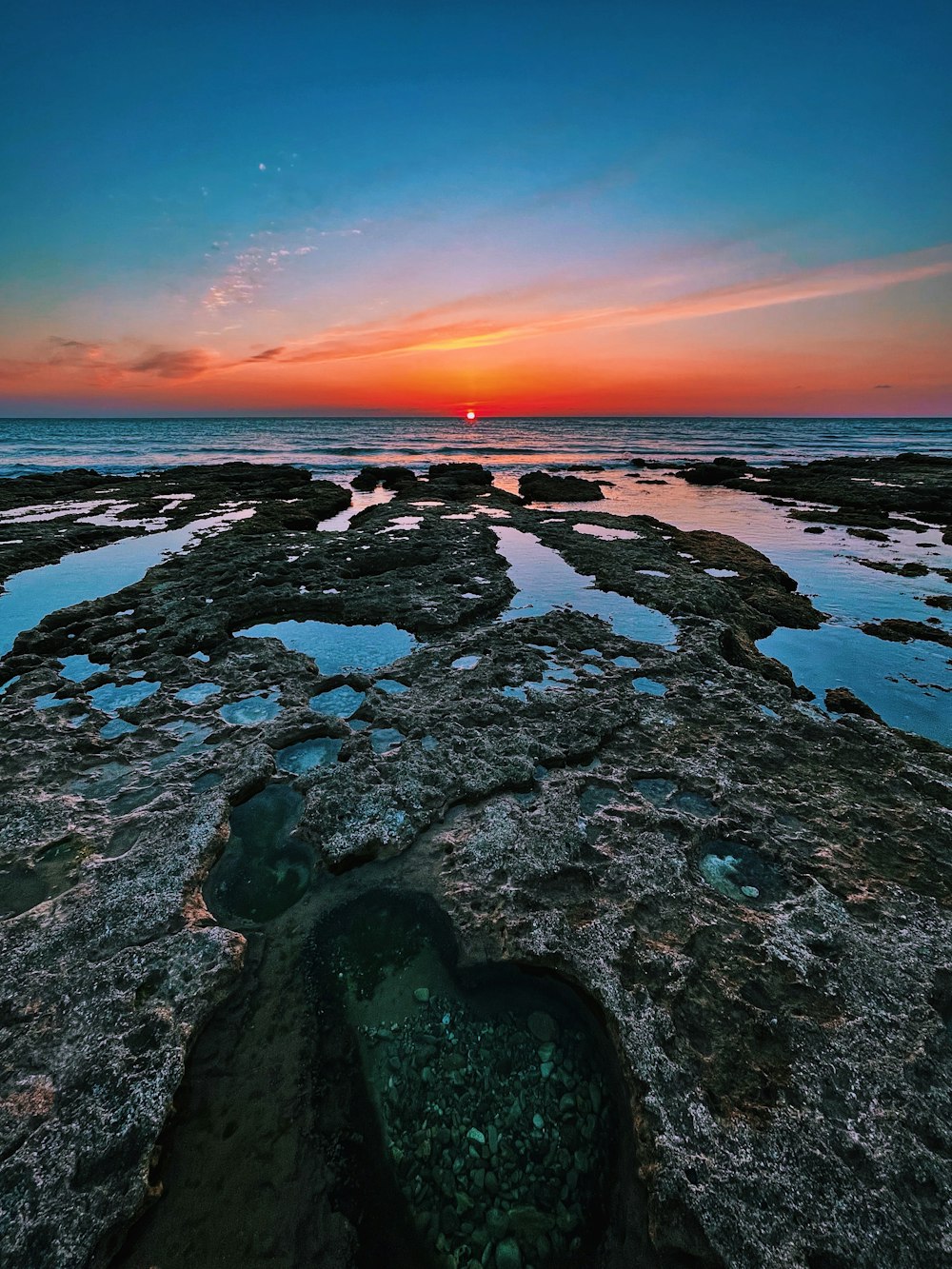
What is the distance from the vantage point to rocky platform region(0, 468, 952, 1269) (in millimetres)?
2803

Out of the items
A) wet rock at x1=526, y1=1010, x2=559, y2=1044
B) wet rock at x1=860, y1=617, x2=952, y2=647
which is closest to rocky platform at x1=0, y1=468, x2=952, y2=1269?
wet rock at x1=526, y1=1010, x2=559, y2=1044

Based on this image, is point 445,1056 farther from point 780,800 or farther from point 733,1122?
point 780,800

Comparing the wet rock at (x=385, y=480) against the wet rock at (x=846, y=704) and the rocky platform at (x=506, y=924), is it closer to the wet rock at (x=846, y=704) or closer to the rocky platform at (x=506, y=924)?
the rocky platform at (x=506, y=924)

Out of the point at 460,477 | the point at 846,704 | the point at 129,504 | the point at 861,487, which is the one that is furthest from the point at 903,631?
the point at 129,504

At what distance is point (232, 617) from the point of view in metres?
10.1

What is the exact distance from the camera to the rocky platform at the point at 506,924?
2.80m

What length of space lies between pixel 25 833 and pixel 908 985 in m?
7.51

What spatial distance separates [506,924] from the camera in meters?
4.21

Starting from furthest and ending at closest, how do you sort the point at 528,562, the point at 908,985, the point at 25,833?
the point at 528,562
the point at 25,833
the point at 908,985

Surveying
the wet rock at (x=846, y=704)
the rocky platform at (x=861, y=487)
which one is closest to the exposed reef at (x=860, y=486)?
the rocky platform at (x=861, y=487)

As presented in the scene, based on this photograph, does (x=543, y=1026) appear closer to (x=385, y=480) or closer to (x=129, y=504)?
(x=129, y=504)

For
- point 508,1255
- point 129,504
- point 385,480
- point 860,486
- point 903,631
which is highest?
point 129,504

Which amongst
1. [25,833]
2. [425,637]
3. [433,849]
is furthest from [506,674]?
[25,833]

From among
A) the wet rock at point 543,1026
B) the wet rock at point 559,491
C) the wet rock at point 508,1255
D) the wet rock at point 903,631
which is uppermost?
the wet rock at point 559,491
